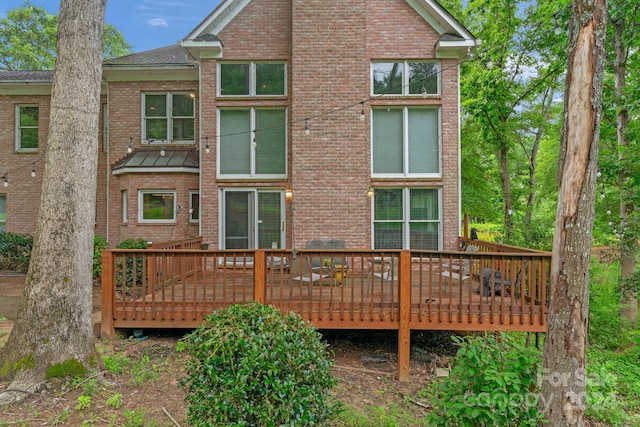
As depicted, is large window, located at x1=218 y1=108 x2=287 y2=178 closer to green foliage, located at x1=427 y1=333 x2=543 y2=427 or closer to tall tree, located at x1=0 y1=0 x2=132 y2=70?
green foliage, located at x1=427 y1=333 x2=543 y2=427

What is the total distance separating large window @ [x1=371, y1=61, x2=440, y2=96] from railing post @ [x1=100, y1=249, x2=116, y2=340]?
7006 millimetres

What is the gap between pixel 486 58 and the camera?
39.5 feet

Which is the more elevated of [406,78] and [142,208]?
[406,78]

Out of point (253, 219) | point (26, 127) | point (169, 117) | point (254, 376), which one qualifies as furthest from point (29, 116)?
point (254, 376)

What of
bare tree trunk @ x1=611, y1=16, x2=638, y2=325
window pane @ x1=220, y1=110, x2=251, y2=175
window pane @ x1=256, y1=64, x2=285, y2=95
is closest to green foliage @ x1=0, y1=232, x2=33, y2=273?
window pane @ x1=220, y1=110, x2=251, y2=175

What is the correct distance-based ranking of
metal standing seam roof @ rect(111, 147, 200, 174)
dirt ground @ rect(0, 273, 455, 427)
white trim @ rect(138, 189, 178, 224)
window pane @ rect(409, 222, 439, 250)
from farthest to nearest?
white trim @ rect(138, 189, 178, 224) < metal standing seam roof @ rect(111, 147, 200, 174) < window pane @ rect(409, 222, 439, 250) < dirt ground @ rect(0, 273, 455, 427)

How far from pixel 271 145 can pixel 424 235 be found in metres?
4.62

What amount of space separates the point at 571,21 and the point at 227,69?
7.89m

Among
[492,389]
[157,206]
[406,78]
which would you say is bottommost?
[492,389]

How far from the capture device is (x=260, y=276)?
189 inches

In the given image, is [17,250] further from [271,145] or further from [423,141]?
[423,141]

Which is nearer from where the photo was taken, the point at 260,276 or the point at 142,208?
the point at 260,276

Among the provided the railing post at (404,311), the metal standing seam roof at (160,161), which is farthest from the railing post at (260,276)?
the metal standing seam roof at (160,161)

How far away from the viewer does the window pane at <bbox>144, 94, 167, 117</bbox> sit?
34.4ft
